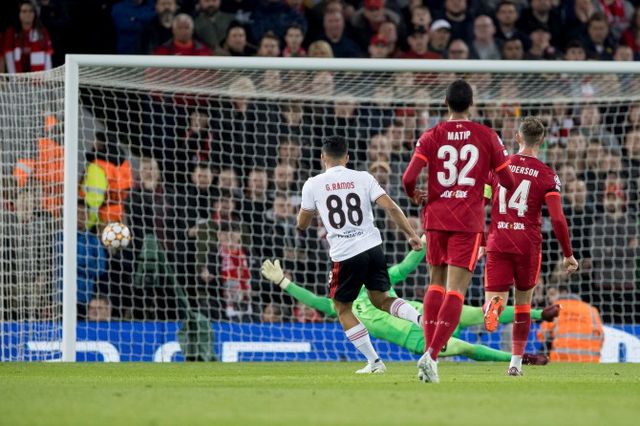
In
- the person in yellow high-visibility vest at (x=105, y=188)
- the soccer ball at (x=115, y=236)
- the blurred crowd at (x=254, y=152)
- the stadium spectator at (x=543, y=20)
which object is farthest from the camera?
the stadium spectator at (x=543, y=20)

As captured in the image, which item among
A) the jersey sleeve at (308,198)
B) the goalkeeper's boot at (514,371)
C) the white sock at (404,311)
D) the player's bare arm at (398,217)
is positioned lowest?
the goalkeeper's boot at (514,371)

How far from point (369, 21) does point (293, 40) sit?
1557mm

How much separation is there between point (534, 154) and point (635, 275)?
5.29 m

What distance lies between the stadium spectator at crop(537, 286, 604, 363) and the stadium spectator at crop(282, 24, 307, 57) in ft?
Answer: 15.7

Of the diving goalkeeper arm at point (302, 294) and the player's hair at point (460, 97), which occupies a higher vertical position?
the player's hair at point (460, 97)

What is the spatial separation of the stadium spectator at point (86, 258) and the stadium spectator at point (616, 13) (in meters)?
8.57

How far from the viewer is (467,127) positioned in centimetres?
875

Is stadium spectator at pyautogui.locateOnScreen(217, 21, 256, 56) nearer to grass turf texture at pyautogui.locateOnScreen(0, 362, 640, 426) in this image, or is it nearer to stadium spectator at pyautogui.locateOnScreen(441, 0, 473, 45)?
stadium spectator at pyautogui.locateOnScreen(441, 0, 473, 45)

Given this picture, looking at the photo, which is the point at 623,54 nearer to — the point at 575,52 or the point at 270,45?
the point at 575,52

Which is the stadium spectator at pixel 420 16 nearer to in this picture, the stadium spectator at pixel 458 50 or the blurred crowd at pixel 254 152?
the blurred crowd at pixel 254 152

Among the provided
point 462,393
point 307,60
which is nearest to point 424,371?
point 462,393

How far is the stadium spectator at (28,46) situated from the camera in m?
15.6

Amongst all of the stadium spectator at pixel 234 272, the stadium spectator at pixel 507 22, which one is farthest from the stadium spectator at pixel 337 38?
the stadium spectator at pixel 234 272

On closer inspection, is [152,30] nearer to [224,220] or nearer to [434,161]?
[224,220]
